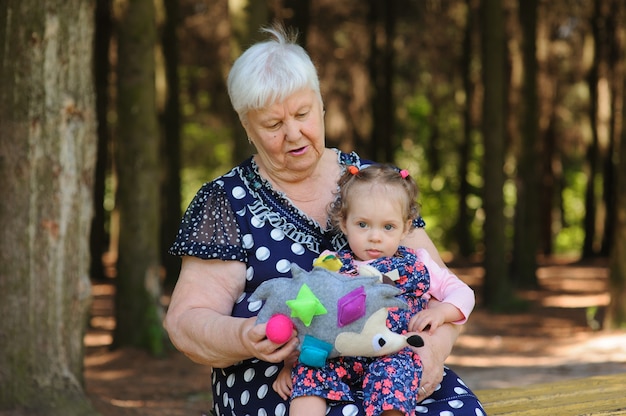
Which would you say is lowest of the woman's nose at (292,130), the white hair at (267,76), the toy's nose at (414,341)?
the toy's nose at (414,341)

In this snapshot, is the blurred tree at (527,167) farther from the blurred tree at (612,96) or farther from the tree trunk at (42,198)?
the tree trunk at (42,198)

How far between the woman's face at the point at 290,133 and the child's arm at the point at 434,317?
2.40 ft

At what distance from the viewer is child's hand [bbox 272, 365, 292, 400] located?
10.0 feet

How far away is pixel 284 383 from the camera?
3066mm

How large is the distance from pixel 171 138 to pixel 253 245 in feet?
40.7

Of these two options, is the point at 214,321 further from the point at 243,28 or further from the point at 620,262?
the point at 620,262

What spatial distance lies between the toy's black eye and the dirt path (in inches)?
147

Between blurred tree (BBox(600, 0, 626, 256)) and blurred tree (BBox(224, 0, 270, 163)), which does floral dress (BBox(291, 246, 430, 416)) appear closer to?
blurred tree (BBox(224, 0, 270, 163))

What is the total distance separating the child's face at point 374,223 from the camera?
3.19 metres

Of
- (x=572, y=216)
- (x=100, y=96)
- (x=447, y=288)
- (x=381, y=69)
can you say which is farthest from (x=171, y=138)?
(x=572, y=216)

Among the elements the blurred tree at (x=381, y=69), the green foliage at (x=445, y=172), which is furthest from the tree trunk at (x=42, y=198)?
the green foliage at (x=445, y=172)

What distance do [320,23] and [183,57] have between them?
3.38 metres

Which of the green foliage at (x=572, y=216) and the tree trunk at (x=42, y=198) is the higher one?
the tree trunk at (x=42, y=198)

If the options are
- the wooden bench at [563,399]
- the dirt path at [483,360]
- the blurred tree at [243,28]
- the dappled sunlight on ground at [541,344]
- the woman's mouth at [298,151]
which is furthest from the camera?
the blurred tree at [243,28]
